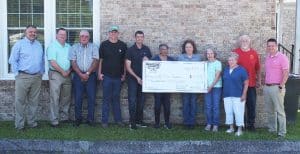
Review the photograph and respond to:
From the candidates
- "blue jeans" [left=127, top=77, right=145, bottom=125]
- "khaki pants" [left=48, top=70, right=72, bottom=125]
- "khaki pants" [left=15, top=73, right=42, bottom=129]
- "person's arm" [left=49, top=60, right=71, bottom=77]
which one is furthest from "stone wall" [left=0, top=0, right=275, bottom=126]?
"khaki pants" [left=15, top=73, right=42, bottom=129]

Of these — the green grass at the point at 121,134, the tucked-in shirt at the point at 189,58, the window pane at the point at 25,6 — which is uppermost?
the window pane at the point at 25,6

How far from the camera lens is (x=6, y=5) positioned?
11.9 metres

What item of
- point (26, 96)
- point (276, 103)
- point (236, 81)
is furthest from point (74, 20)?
point (276, 103)

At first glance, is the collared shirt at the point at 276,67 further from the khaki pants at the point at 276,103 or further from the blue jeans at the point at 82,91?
the blue jeans at the point at 82,91

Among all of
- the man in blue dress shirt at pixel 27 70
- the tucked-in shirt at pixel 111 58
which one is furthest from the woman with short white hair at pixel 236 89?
the man in blue dress shirt at pixel 27 70

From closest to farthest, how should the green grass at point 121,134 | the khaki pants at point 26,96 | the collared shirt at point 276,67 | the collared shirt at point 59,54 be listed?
the green grass at point 121,134
the collared shirt at point 276,67
the khaki pants at point 26,96
the collared shirt at point 59,54

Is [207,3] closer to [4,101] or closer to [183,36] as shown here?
[183,36]

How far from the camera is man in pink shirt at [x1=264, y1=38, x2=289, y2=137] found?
10.5 m

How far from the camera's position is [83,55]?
11.2m

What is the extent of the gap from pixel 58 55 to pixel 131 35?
66.9 inches

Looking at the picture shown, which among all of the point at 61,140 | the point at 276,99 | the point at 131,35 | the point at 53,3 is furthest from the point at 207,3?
the point at 61,140

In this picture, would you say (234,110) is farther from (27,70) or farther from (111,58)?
(27,70)

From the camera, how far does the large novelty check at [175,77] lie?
36.7 ft

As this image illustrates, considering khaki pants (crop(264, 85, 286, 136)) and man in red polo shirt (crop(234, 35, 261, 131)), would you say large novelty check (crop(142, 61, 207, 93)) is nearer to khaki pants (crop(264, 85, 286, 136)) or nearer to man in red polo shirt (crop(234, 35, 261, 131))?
man in red polo shirt (crop(234, 35, 261, 131))
